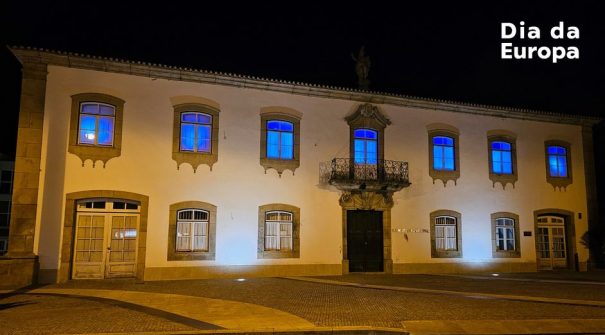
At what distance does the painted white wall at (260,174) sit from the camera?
1345 centimetres

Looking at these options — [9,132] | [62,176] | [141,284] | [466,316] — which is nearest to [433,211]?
[466,316]

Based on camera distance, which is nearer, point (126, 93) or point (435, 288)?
point (435, 288)

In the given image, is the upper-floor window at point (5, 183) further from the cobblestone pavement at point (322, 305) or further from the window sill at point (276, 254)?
the window sill at point (276, 254)

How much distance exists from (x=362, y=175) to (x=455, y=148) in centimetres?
418

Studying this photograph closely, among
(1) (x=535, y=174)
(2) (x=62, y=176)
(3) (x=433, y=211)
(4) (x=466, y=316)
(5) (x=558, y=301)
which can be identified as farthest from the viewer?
(1) (x=535, y=174)

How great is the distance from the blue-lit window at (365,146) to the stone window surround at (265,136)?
2162 mm

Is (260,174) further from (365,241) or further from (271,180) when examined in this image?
(365,241)

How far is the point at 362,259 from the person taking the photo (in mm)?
16062

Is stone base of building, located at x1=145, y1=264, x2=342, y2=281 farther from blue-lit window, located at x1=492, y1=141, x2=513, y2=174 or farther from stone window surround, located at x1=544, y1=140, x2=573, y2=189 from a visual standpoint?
stone window surround, located at x1=544, y1=140, x2=573, y2=189

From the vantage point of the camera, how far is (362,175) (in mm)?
16156

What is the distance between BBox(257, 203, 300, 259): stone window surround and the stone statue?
5.20 m

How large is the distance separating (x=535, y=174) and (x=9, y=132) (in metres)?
23.5

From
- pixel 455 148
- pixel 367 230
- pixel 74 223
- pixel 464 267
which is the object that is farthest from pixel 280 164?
pixel 464 267

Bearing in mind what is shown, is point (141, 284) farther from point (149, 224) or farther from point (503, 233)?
point (503, 233)
